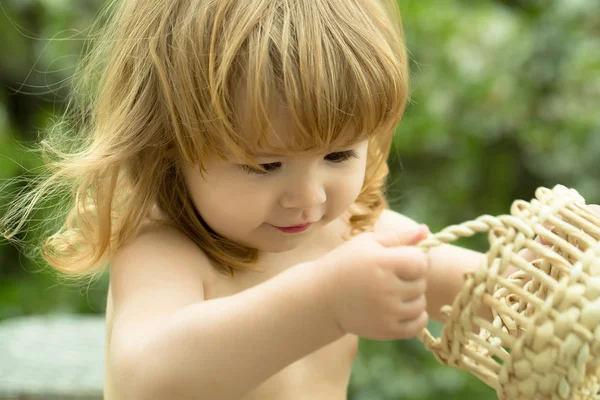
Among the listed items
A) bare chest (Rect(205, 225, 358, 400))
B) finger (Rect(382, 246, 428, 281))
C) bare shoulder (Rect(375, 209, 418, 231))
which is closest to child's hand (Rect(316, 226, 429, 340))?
finger (Rect(382, 246, 428, 281))

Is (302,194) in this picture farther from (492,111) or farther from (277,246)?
(492,111)

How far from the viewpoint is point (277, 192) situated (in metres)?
0.97

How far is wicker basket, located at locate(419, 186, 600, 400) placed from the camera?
74cm

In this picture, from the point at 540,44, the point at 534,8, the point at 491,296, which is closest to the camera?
the point at 491,296

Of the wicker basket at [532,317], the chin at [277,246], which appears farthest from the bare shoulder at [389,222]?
the wicker basket at [532,317]

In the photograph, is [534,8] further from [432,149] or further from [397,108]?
[397,108]

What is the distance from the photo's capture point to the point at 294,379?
3.70ft

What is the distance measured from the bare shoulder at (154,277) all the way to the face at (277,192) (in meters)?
0.05

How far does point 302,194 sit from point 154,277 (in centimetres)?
20

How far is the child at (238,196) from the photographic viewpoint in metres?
0.82

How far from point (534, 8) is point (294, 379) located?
1.66 m

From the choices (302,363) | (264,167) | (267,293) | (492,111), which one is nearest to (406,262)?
(267,293)

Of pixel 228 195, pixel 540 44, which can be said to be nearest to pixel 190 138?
pixel 228 195

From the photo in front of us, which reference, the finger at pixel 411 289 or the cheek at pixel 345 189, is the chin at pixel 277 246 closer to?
the cheek at pixel 345 189
